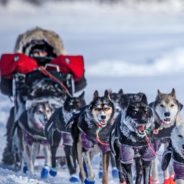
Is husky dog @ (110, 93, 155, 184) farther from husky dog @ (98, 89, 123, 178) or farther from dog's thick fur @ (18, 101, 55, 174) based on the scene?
dog's thick fur @ (18, 101, 55, 174)

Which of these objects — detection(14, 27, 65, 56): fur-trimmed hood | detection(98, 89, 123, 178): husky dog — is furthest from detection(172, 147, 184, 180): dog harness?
detection(14, 27, 65, 56): fur-trimmed hood

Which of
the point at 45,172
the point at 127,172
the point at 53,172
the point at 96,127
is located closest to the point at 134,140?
the point at 127,172

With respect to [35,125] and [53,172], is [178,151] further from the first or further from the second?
[35,125]

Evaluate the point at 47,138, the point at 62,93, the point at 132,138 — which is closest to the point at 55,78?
the point at 62,93

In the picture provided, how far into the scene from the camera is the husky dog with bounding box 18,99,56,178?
8.23m

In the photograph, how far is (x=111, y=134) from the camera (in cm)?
637

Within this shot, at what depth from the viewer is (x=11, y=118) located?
30.6 ft

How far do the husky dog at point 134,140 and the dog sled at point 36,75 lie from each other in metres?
2.29

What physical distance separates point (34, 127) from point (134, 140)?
236cm

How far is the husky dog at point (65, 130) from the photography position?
24.7 feet

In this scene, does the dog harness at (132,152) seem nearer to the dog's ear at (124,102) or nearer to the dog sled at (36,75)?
the dog's ear at (124,102)

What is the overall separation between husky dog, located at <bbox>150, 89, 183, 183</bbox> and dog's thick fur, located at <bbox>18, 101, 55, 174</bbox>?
4.52 feet

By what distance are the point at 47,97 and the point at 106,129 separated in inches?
64.6

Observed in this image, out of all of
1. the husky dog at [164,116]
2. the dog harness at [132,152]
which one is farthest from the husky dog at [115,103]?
the dog harness at [132,152]
